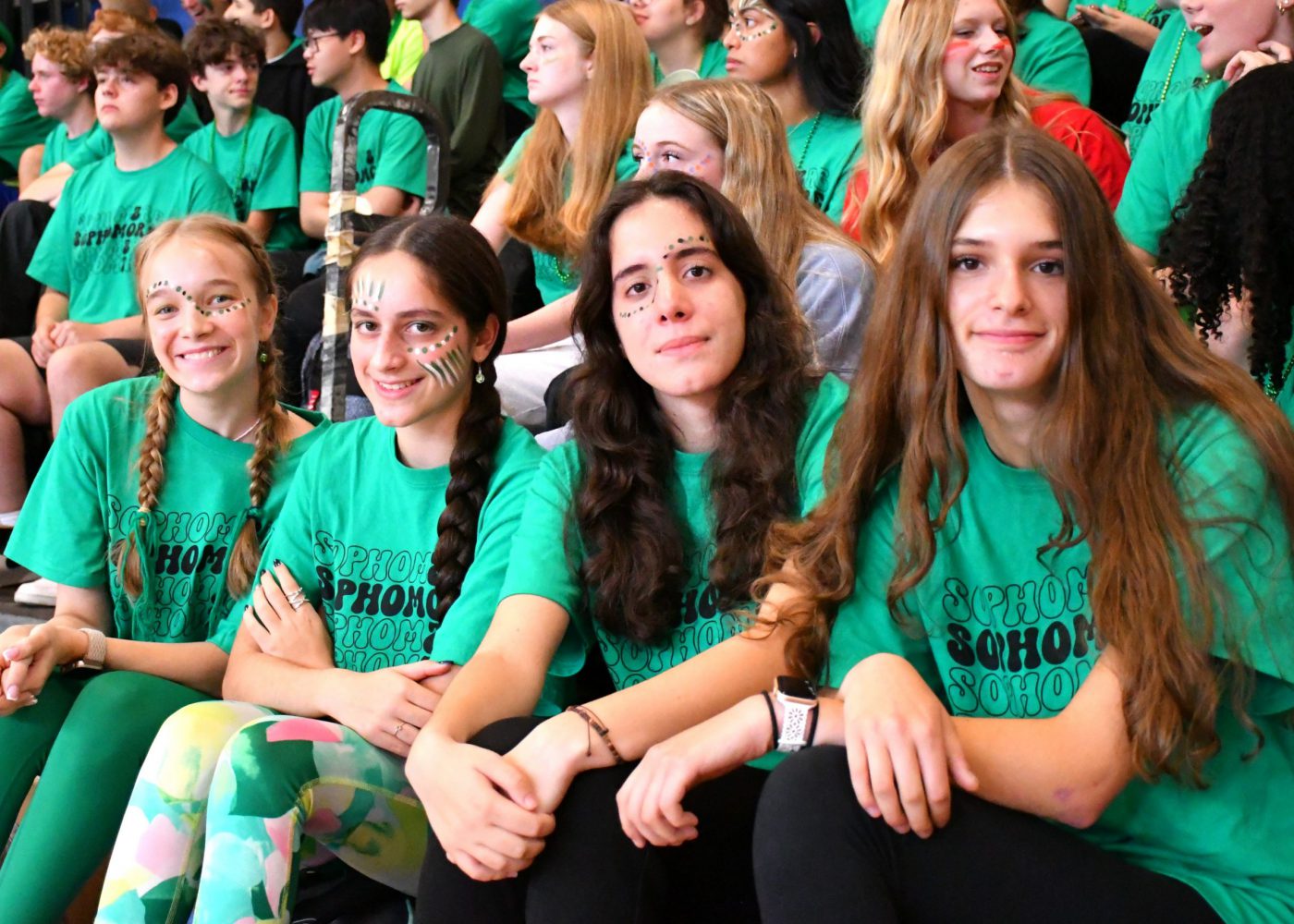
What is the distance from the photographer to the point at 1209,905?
1.25 meters

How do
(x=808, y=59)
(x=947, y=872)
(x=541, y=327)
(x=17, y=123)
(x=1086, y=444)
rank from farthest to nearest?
(x=17, y=123), (x=808, y=59), (x=541, y=327), (x=1086, y=444), (x=947, y=872)

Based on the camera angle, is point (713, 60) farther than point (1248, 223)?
Yes

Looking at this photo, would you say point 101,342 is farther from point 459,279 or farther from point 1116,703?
point 1116,703

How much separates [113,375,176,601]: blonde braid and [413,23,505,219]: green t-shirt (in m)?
1.83

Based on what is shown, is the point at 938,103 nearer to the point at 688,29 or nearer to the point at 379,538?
the point at 688,29

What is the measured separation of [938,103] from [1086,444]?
56.0 inches

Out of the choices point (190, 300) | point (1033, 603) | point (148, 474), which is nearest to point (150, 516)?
point (148, 474)

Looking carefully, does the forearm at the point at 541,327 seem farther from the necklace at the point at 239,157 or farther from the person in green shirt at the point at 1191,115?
the necklace at the point at 239,157

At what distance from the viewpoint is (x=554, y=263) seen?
3080 millimetres

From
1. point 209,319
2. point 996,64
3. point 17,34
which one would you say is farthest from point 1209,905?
point 17,34

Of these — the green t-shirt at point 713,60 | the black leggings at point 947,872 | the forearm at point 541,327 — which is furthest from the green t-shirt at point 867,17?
the black leggings at point 947,872

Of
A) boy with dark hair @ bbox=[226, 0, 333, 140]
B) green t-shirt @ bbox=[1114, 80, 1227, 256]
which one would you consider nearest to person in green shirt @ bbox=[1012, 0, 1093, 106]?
green t-shirt @ bbox=[1114, 80, 1227, 256]

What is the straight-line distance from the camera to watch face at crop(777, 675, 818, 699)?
1.39 metres

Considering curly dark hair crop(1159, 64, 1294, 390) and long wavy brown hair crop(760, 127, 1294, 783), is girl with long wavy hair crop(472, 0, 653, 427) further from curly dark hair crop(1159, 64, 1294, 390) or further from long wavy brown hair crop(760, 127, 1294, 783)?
long wavy brown hair crop(760, 127, 1294, 783)
